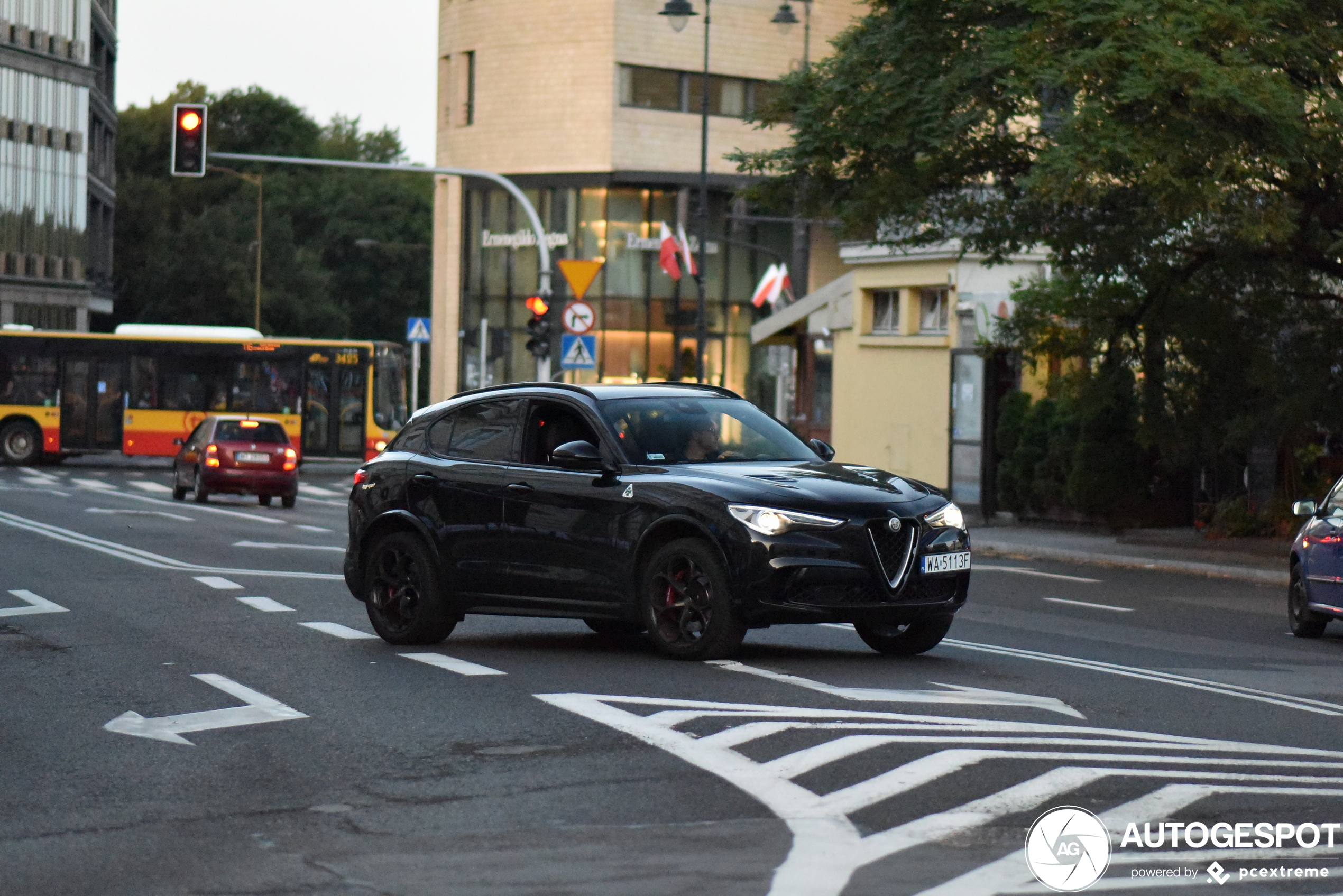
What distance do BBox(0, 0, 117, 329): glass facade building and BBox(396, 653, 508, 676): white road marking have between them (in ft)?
221

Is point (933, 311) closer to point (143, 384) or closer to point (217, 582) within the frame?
point (143, 384)

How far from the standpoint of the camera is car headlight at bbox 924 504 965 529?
11.9 meters

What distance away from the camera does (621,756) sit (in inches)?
338

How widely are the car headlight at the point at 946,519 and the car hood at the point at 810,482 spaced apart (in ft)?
0.42

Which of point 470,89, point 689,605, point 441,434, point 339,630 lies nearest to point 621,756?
point 689,605

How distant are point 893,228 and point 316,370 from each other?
80.8 ft

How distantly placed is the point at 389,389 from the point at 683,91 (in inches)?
854

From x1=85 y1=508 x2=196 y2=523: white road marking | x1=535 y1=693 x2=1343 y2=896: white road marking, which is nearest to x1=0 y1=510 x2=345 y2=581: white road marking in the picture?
x1=85 y1=508 x2=196 y2=523: white road marking

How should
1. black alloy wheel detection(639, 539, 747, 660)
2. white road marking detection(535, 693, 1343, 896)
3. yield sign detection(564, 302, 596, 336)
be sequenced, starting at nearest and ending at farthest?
white road marking detection(535, 693, 1343, 896) < black alloy wheel detection(639, 539, 747, 660) < yield sign detection(564, 302, 596, 336)

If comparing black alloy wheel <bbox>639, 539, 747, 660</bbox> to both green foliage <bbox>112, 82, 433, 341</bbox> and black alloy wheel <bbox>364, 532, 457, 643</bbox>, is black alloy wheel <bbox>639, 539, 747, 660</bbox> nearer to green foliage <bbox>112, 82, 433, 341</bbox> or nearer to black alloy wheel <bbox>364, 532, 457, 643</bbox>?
black alloy wheel <bbox>364, 532, 457, 643</bbox>

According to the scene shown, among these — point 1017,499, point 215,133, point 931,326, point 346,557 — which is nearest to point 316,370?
point 931,326

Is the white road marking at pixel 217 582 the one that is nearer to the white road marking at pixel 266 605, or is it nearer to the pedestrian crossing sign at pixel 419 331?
the white road marking at pixel 266 605

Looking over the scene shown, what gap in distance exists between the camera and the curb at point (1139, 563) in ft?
74.3

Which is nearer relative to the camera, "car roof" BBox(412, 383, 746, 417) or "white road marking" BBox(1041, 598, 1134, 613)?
"car roof" BBox(412, 383, 746, 417)
